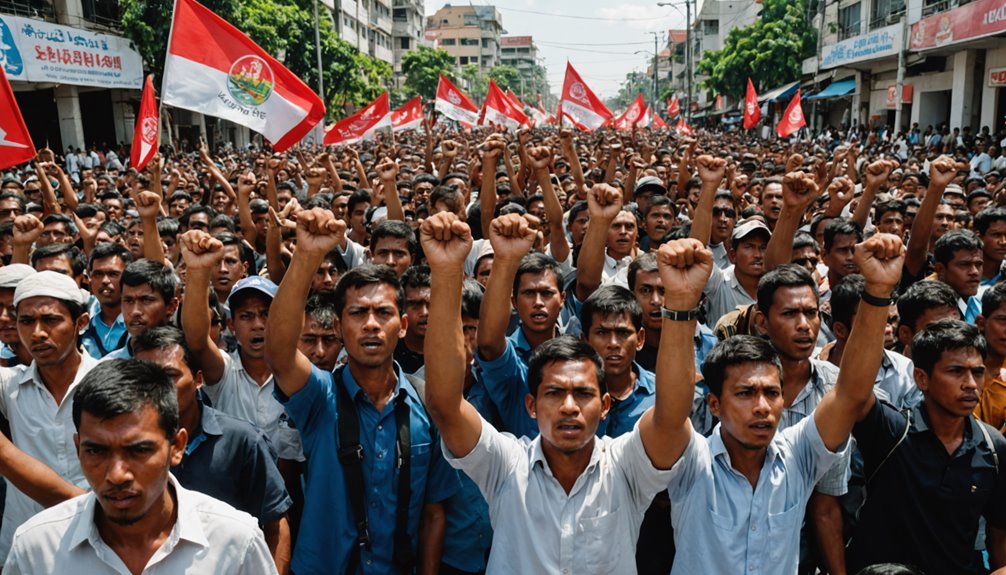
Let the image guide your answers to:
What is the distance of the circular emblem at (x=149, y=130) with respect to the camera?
7426mm

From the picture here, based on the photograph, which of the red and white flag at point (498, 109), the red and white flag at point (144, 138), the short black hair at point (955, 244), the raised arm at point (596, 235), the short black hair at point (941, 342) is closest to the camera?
the short black hair at point (941, 342)

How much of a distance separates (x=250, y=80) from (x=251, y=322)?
417cm

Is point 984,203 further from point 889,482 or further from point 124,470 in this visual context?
point 124,470

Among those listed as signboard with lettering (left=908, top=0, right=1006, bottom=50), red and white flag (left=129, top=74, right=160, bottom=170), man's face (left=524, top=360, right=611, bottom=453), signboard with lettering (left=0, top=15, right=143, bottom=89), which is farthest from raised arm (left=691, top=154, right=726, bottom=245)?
signboard with lettering (left=0, top=15, right=143, bottom=89)

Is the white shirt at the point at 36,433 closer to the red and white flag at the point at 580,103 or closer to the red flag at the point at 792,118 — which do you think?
the red and white flag at the point at 580,103

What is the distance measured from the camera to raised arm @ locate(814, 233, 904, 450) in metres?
2.32

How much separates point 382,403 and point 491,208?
3.22 m

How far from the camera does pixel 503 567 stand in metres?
2.37

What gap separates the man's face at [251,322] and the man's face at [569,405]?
148cm

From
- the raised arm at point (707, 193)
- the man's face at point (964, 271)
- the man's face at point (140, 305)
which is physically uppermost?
the raised arm at point (707, 193)

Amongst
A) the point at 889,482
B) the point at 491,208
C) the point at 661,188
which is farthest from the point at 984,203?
the point at 889,482

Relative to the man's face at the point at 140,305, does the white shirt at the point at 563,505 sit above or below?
below

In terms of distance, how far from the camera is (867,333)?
2.34 m

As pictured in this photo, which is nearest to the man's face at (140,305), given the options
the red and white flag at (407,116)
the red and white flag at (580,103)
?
the red and white flag at (580,103)
